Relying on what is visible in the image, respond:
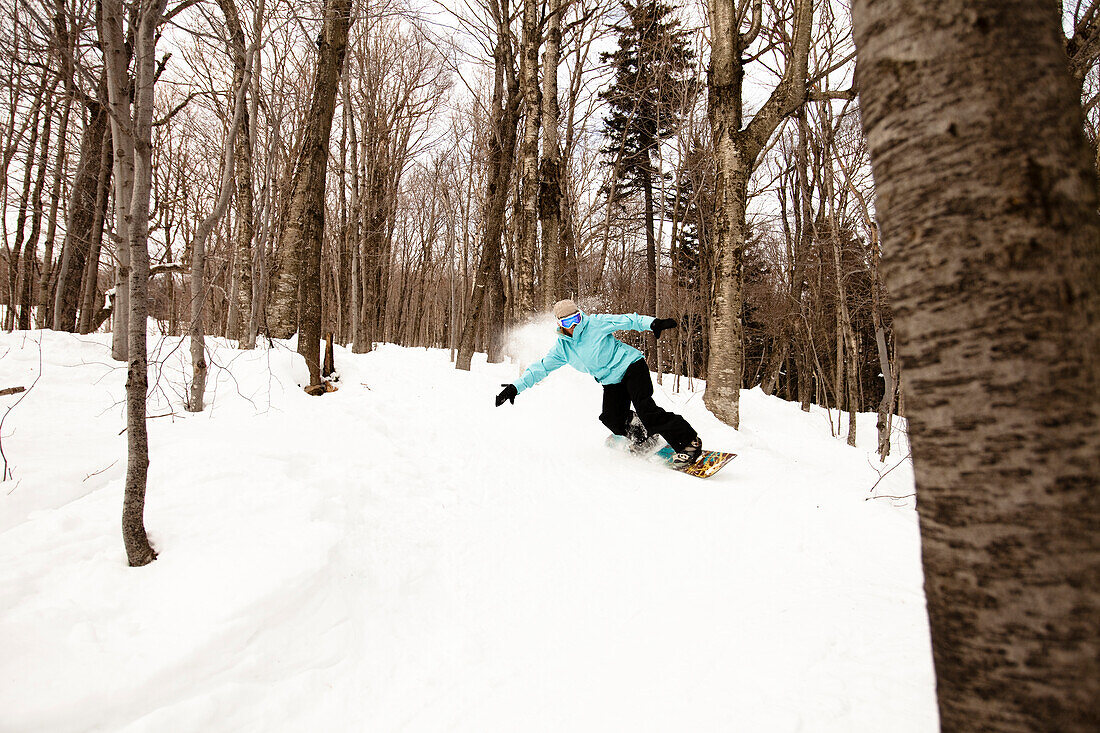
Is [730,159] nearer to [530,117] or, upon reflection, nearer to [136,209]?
[530,117]

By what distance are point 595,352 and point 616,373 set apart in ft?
0.94

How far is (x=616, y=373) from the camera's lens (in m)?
4.64

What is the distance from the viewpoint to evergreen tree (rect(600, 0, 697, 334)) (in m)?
11.1

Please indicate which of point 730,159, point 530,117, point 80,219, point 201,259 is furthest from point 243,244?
point 730,159

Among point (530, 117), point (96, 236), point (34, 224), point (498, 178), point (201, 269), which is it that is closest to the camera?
point (201, 269)

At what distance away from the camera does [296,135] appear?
14.3 metres

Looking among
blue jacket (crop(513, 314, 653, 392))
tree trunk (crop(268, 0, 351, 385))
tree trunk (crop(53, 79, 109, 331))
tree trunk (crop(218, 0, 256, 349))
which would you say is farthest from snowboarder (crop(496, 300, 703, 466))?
tree trunk (crop(53, 79, 109, 331))

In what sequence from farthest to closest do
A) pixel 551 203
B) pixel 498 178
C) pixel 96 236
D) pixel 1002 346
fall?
1. pixel 498 178
2. pixel 96 236
3. pixel 551 203
4. pixel 1002 346

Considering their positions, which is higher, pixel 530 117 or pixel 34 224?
pixel 530 117

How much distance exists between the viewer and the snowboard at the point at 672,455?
4125 millimetres

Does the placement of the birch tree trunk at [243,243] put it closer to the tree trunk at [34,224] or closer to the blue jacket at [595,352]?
the tree trunk at [34,224]

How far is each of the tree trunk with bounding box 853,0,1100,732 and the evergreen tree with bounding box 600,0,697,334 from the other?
10.3 m

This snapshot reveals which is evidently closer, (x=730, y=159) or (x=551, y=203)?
(x=730, y=159)

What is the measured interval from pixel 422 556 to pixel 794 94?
19.7 ft
